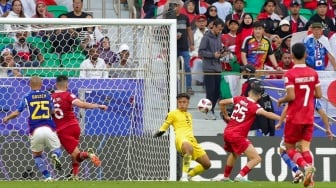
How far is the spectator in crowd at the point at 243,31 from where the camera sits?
23.0 meters

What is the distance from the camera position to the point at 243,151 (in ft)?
60.2

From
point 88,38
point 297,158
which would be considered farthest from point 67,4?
point 297,158

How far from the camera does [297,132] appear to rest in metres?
15.9

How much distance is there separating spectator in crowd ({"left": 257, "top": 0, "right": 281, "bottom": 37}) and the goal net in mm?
4779

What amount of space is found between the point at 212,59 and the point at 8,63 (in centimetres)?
430

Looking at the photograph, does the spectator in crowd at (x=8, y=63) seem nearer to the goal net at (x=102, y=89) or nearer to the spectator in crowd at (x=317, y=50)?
the goal net at (x=102, y=89)

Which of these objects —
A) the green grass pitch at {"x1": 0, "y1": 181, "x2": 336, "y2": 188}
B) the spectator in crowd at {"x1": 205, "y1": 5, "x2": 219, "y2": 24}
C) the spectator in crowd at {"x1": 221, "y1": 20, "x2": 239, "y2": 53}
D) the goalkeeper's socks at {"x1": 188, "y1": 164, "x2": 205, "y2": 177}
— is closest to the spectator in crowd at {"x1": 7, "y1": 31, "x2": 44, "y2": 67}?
the goalkeeper's socks at {"x1": 188, "y1": 164, "x2": 205, "y2": 177}

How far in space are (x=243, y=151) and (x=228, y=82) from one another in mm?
3087

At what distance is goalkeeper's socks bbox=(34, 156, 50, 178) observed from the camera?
59.6 feet

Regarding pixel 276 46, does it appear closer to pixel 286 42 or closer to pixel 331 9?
pixel 286 42

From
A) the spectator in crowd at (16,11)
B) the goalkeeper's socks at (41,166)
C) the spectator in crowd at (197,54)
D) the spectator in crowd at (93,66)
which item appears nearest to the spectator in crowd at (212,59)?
the spectator in crowd at (197,54)

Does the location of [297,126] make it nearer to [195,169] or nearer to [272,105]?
[195,169]

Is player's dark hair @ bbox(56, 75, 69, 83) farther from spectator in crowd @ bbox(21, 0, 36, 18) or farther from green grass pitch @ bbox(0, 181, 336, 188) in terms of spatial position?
spectator in crowd @ bbox(21, 0, 36, 18)

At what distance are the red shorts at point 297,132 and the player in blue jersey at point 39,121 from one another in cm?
406
